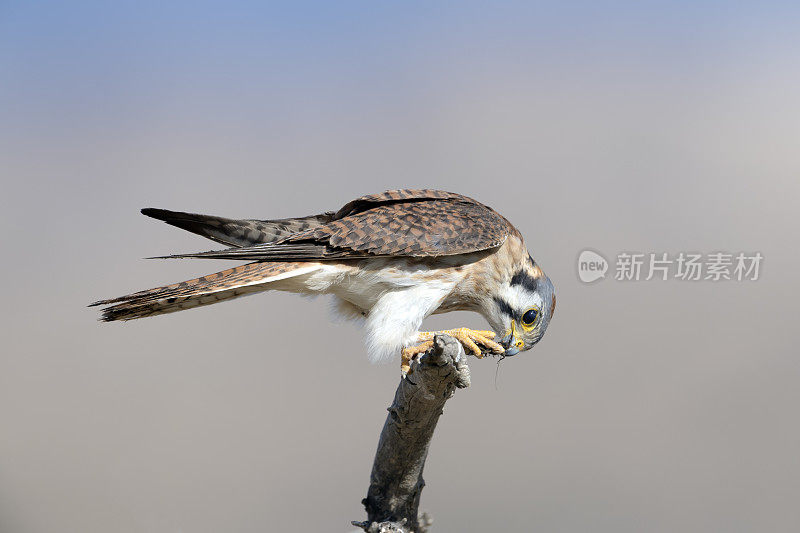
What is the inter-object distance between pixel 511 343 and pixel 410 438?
1.65 ft

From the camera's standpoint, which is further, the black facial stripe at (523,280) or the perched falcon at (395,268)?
the black facial stripe at (523,280)

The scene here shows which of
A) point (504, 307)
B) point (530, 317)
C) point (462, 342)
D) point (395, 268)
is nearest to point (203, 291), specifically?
point (395, 268)

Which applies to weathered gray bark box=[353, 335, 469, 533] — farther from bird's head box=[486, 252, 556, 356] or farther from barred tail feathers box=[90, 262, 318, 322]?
barred tail feathers box=[90, 262, 318, 322]

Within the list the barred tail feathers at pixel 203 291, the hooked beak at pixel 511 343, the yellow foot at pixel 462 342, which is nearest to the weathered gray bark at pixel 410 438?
the yellow foot at pixel 462 342

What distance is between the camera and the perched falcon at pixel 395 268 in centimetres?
219

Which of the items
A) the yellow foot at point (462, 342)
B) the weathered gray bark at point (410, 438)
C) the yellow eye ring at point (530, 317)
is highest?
the yellow eye ring at point (530, 317)

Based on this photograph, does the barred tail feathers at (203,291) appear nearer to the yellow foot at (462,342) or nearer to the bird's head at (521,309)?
the yellow foot at (462,342)

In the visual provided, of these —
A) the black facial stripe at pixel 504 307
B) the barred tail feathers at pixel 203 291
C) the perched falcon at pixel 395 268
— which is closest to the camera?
the barred tail feathers at pixel 203 291

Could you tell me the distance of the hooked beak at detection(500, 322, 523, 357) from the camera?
98.2 inches

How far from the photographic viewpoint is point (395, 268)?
2287 millimetres

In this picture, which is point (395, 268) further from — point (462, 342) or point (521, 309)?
point (521, 309)

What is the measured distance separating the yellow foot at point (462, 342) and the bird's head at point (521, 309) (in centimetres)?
9

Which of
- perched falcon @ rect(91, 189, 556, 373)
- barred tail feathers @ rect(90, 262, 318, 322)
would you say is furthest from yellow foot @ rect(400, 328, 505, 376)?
barred tail feathers @ rect(90, 262, 318, 322)

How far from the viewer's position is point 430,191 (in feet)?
8.33
